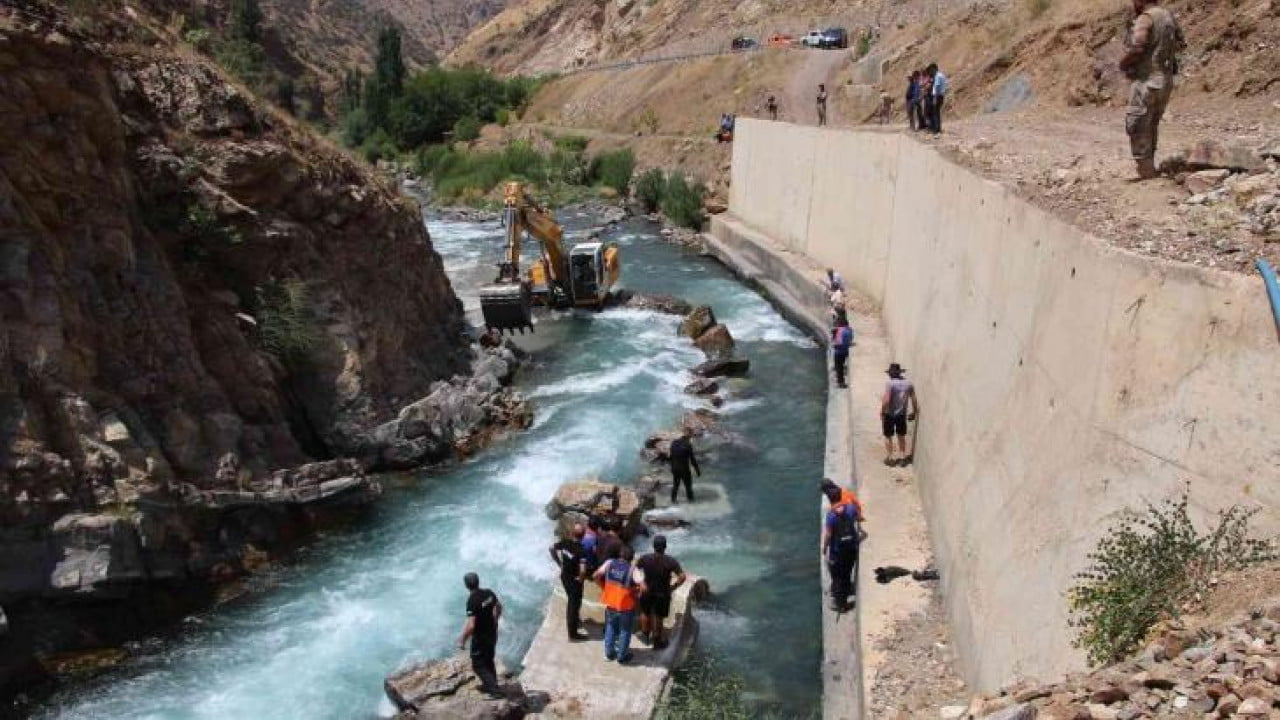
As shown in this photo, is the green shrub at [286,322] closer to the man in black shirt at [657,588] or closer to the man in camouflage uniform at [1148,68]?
the man in black shirt at [657,588]

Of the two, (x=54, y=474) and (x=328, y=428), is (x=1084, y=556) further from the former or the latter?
(x=328, y=428)

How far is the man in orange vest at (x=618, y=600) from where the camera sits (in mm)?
9867

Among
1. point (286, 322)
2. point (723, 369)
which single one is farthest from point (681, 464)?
point (723, 369)

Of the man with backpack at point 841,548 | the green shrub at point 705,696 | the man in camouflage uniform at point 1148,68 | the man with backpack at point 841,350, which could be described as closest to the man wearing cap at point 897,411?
the man with backpack at point 841,548

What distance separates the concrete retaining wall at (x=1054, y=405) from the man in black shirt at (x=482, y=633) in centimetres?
427

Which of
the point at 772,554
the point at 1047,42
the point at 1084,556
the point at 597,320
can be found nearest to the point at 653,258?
the point at 597,320

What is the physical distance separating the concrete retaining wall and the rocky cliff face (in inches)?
334

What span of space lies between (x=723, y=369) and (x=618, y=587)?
1202cm

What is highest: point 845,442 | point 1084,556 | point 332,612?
point 1084,556

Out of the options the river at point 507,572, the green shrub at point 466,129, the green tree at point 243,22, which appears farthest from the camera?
the green shrub at point 466,129

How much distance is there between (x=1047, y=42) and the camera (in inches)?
1147

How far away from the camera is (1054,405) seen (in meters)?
8.19

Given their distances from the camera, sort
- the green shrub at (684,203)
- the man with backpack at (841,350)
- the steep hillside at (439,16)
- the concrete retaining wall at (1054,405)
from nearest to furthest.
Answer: the concrete retaining wall at (1054,405), the man with backpack at (841,350), the green shrub at (684,203), the steep hillside at (439,16)

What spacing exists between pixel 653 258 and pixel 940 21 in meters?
15.4
